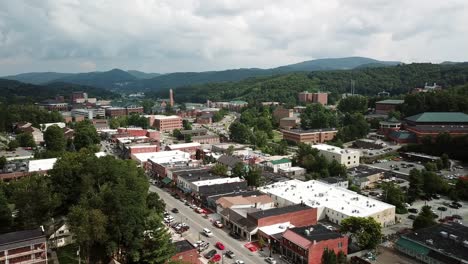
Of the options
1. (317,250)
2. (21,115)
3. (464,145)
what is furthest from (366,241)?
(21,115)

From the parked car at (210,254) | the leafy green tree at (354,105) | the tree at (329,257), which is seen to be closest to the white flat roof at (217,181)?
the parked car at (210,254)

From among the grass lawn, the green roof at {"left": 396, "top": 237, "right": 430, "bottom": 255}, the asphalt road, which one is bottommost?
the asphalt road

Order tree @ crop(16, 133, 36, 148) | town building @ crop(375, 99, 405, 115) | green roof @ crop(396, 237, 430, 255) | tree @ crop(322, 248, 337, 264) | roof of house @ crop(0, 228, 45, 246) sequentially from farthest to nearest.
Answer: town building @ crop(375, 99, 405, 115) < tree @ crop(16, 133, 36, 148) < green roof @ crop(396, 237, 430, 255) < roof of house @ crop(0, 228, 45, 246) < tree @ crop(322, 248, 337, 264)

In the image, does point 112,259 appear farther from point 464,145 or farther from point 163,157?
point 464,145

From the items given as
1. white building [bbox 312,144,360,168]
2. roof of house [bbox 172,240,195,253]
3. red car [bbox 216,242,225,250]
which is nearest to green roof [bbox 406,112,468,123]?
white building [bbox 312,144,360,168]

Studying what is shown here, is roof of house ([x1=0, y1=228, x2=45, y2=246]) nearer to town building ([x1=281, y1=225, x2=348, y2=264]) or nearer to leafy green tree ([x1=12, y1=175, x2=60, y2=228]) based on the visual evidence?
leafy green tree ([x1=12, y1=175, x2=60, y2=228])
